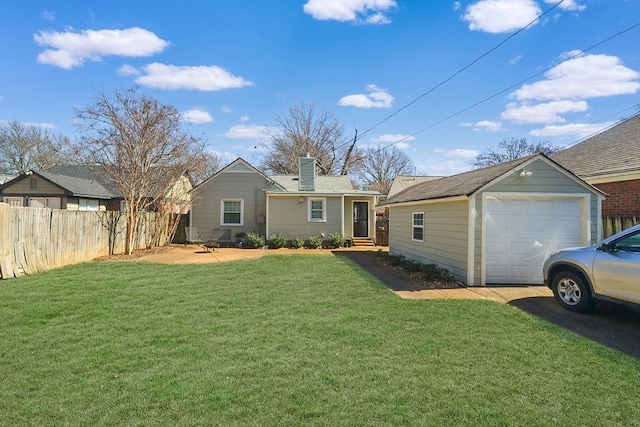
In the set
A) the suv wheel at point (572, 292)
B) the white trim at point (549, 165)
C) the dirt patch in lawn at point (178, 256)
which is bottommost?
the dirt patch in lawn at point (178, 256)

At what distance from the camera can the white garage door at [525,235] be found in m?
8.33

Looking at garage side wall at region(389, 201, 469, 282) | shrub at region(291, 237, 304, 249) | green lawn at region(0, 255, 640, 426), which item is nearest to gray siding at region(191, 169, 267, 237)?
shrub at region(291, 237, 304, 249)

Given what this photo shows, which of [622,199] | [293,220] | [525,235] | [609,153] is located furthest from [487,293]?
[293,220]

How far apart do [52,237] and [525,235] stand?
12.7 metres

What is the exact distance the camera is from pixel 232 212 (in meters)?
18.0

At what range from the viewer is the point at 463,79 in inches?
494

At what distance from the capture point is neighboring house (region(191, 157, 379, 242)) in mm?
17297

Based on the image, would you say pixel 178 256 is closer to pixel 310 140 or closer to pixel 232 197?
pixel 232 197

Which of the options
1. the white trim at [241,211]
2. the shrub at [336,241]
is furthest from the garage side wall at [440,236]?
the white trim at [241,211]

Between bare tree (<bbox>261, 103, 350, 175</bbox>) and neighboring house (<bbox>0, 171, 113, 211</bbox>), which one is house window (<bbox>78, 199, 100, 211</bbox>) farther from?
bare tree (<bbox>261, 103, 350, 175</bbox>)

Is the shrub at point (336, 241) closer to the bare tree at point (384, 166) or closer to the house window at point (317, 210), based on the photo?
the house window at point (317, 210)

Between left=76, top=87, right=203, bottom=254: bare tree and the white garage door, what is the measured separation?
479 inches

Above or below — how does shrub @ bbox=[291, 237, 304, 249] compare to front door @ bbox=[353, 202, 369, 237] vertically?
below

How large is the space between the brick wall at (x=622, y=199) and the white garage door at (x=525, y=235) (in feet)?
7.37
